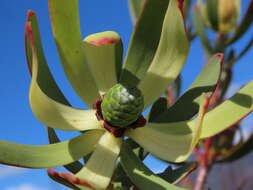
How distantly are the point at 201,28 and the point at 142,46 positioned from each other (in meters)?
1.28

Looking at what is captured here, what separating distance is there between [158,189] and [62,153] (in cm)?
17

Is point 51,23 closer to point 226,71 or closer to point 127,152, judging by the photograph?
point 127,152

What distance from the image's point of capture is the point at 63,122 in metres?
0.65

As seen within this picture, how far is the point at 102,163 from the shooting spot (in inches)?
24.9

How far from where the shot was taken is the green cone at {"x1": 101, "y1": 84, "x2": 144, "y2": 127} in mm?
628

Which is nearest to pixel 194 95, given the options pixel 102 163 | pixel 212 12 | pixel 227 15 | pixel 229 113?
pixel 229 113

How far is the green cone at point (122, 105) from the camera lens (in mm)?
628

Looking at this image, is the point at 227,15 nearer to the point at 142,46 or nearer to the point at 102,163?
the point at 142,46

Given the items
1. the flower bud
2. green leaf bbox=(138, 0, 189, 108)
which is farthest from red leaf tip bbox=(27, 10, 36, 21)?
the flower bud

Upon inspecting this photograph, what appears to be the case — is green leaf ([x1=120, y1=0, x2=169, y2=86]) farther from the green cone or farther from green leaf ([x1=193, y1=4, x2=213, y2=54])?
green leaf ([x1=193, y1=4, x2=213, y2=54])

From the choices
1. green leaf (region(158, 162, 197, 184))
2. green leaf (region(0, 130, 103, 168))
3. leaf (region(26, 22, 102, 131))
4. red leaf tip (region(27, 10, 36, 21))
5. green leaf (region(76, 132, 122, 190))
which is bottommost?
green leaf (region(158, 162, 197, 184))

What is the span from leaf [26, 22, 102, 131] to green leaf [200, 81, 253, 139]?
196mm

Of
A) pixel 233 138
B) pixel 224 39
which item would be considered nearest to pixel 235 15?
pixel 224 39

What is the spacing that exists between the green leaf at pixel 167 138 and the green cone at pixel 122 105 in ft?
0.15
